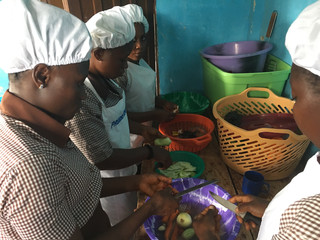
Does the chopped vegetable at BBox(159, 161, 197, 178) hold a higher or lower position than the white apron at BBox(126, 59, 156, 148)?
lower

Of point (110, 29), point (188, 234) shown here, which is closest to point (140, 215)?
point (188, 234)

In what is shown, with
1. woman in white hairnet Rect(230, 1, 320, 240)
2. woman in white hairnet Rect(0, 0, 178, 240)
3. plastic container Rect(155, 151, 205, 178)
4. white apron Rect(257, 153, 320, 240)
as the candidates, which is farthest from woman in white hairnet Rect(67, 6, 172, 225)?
woman in white hairnet Rect(230, 1, 320, 240)

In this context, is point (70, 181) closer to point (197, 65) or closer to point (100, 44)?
point (100, 44)

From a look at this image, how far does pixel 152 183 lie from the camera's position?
0.96m

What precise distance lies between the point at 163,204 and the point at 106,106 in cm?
51

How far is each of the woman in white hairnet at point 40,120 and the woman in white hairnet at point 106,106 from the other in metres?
0.21

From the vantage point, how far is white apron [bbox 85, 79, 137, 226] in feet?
3.50

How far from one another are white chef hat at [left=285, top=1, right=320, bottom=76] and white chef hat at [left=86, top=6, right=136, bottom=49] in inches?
29.7

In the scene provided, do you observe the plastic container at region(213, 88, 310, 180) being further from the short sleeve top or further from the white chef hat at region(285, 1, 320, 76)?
the short sleeve top

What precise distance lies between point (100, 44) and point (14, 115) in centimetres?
55

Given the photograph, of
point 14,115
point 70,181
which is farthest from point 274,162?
point 14,115

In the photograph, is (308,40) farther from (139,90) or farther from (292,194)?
(139,90)

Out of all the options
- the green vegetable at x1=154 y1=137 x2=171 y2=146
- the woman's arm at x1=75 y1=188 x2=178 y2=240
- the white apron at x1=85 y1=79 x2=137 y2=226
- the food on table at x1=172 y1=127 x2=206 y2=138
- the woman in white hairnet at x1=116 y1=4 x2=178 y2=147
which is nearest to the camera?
the woman's arm at x1=75 y1=188 x2=178 y2=240

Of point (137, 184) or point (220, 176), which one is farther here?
point (220, 176)
